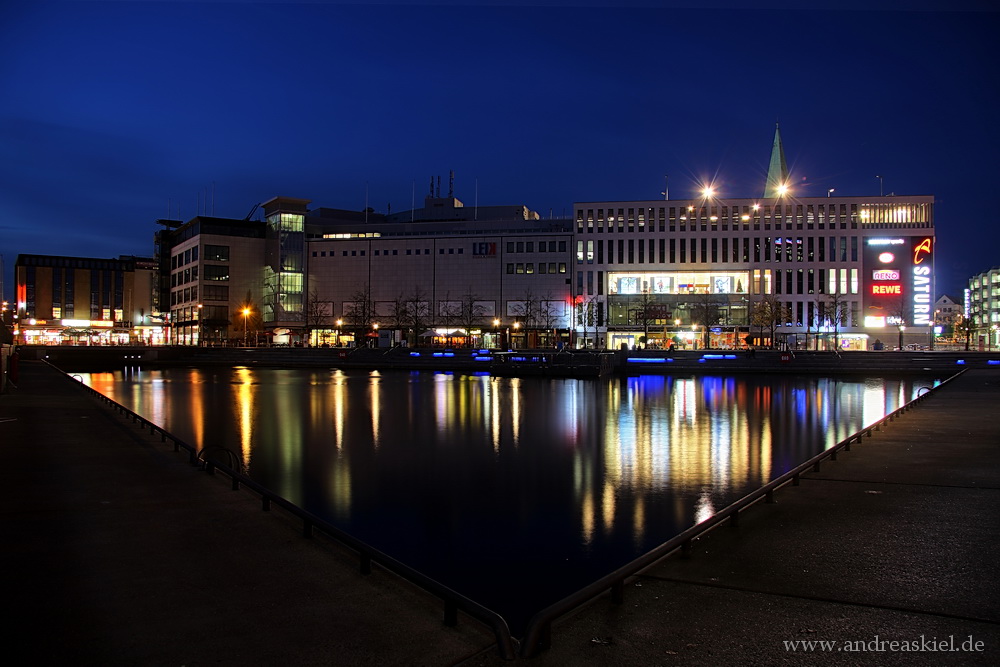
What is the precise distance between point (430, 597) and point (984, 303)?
208 metres

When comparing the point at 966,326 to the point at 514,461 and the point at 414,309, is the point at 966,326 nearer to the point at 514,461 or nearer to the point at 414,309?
the point at 414,309

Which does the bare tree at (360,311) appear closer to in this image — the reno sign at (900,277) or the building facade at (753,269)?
the building facade at (753,269)

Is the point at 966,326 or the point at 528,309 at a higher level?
the point at 528,309

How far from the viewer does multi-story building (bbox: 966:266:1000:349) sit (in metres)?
164

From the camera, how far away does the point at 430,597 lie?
679cm

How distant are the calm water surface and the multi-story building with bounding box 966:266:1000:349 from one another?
152048mm

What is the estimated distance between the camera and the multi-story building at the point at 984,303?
540 feet

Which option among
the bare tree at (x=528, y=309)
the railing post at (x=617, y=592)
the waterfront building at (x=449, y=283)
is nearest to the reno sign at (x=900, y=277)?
the waterfront building at (x=449, y=283)

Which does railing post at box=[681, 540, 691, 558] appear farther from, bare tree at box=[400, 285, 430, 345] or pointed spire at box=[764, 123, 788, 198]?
pointed spire at box=[764, 123, 788, 198]

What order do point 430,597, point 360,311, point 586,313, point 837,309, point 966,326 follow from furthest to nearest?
point 966,326 → point 360,311 → point 586,313 → point 837,309 → point 430,597

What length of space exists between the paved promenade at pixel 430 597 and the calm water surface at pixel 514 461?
8.38 feet

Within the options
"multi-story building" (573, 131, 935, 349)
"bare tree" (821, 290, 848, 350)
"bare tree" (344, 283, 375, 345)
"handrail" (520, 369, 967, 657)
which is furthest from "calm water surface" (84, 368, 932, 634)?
"bare tree" (344, 283, 375, 345)

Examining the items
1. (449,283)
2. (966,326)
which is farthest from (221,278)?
(966,326)

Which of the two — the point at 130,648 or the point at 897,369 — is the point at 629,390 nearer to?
the point at 897,369
